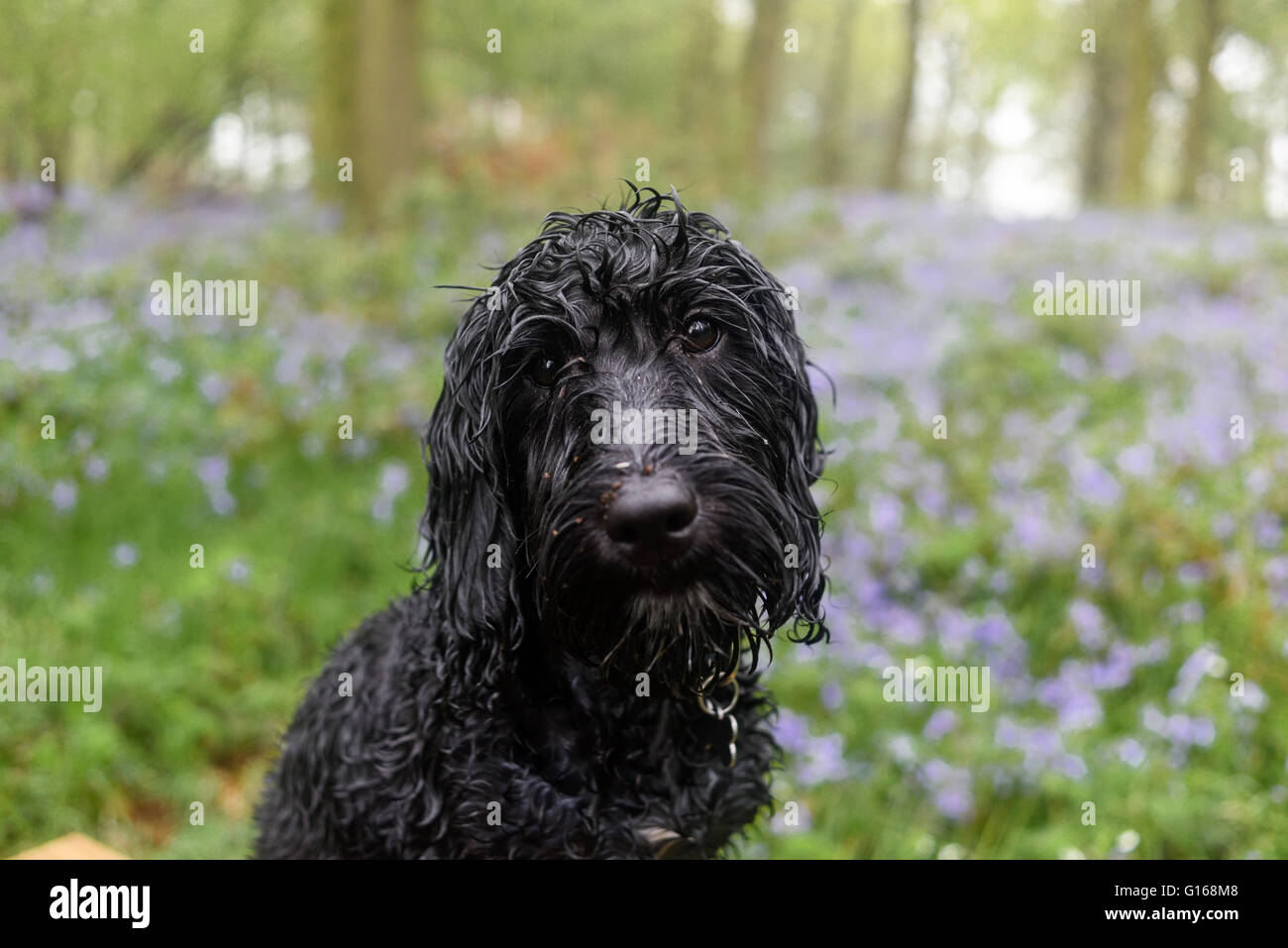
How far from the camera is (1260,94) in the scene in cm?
2325

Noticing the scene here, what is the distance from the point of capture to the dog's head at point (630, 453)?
2.38 meters

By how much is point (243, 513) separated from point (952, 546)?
461 centimetres

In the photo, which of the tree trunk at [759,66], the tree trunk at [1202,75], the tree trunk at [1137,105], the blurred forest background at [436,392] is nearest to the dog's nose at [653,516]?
the blurred forest background at [436,392]

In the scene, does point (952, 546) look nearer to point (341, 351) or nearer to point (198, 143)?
point (341, 351)

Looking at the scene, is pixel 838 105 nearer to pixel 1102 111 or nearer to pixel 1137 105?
pixel 1102 111

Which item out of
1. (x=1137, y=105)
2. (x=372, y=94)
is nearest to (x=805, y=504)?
(x=372, y=94)

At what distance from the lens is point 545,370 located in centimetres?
266

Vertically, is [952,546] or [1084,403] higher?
[1084,403]

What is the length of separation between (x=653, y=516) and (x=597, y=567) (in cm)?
21

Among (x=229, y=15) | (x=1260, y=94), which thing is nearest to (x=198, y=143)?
(x=229, y=15)

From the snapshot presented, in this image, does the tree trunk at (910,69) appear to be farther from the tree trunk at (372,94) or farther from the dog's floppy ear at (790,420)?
the dog's floppy ear at (790,420)

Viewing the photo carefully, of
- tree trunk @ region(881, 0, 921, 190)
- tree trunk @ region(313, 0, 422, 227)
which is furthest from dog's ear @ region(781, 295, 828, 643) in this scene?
tree trunk @ region(881, 0, 921, 190)

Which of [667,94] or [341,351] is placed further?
[667,94]
